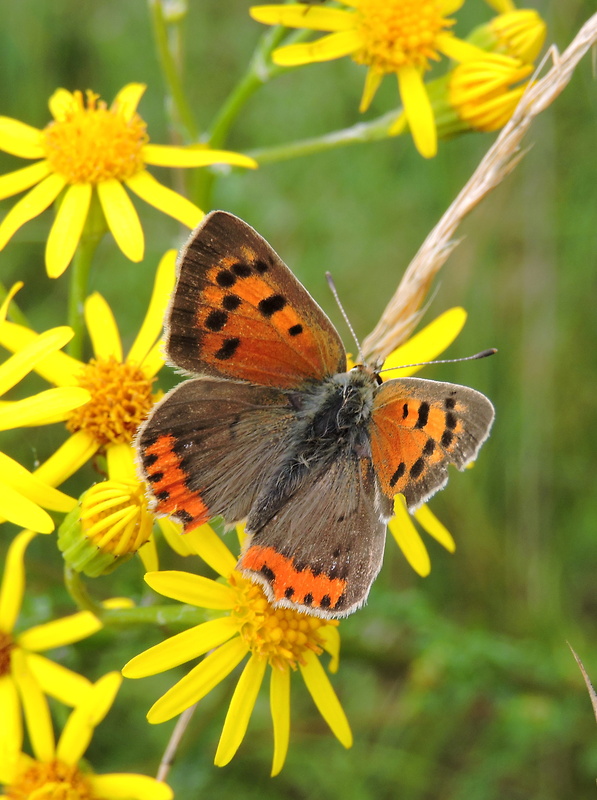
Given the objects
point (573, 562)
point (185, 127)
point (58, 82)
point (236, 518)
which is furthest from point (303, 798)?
point (58, 82)

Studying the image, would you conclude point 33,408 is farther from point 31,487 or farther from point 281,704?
point 281,704

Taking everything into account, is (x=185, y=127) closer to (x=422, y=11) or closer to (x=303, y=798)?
(x=422, y=11)

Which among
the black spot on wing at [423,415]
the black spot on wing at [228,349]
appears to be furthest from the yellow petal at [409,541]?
the black spot on wing at [228,349]

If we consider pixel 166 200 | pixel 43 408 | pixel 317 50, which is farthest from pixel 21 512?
pixel 317 50

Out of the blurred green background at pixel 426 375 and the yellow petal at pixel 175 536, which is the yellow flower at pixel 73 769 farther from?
the blurred green background at pixel 426 375

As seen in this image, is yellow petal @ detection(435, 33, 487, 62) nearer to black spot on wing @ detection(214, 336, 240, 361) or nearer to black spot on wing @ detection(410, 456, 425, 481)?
black spot on wing @ detection(214, 336, 240, 361)

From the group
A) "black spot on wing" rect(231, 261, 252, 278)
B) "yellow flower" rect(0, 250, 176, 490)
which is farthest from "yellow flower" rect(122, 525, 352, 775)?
"black spot on wing" rect(231, 261, 252, 278)
